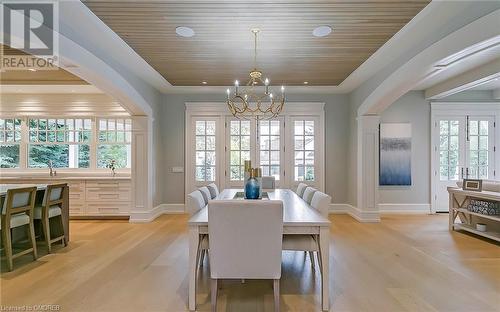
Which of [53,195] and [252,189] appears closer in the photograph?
[252,189]

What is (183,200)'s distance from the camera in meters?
6.55

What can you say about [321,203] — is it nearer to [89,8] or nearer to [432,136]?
[89,8]

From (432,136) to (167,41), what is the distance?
19.9 feet

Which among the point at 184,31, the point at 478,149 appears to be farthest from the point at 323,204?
the point at 478,149

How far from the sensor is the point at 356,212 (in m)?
5.95

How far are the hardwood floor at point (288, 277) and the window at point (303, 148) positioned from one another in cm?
213

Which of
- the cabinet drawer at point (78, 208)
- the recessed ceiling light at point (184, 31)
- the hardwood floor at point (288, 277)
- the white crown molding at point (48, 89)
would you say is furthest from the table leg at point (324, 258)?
the white crown molding at point (48, 89)

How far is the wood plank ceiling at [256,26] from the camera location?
2.82 meters

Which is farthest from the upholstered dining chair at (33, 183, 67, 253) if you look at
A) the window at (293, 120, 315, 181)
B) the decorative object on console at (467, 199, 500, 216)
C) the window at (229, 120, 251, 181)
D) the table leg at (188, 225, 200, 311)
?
the decorative object on console at (467, 199, 500, 216)

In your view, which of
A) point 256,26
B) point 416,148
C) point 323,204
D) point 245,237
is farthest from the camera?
point 416,148

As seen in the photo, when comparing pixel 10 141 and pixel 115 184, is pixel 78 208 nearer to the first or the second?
pixel 115 184

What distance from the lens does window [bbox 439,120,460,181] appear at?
21.3ft

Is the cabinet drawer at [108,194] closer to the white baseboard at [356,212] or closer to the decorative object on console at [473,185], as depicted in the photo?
the white baseboard at [356,212]

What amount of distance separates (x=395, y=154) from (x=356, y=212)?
5.61ft
